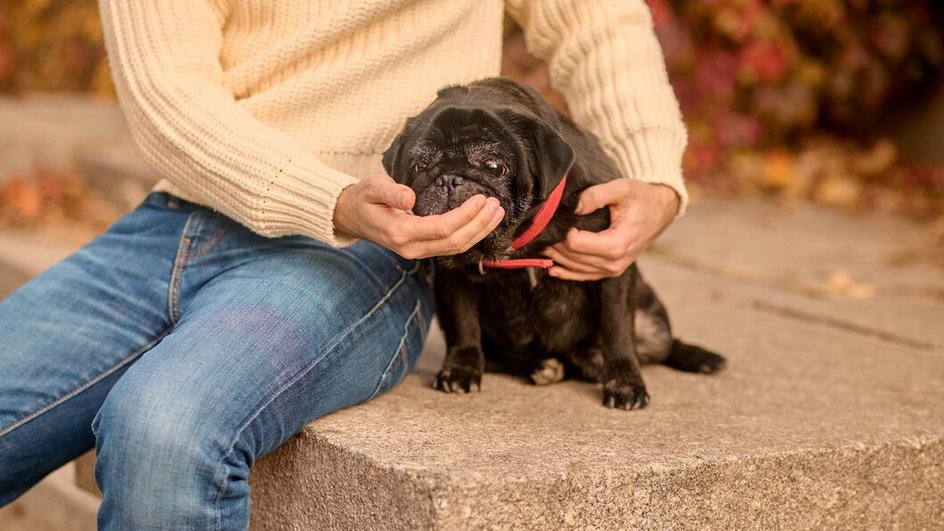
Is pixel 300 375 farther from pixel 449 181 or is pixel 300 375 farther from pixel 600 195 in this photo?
pixel 600 195

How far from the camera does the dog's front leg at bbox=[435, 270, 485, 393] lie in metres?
2.65

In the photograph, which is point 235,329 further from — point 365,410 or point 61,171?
point 61,171

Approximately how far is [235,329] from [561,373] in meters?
0.99

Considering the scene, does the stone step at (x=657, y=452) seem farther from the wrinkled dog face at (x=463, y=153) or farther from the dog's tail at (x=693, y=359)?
the wrinkled dog face at (x=463, y=153)

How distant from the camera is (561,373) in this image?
2.83 metres

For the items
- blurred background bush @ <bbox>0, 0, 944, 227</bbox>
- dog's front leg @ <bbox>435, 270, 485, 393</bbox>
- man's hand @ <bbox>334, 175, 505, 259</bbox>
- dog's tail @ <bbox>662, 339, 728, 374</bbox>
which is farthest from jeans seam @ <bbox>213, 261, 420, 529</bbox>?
blurred background bush @ <bbox>0, 0, 944, 227</bbox>

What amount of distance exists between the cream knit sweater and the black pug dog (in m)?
0.18

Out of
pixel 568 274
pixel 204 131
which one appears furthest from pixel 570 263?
pixel 204 131

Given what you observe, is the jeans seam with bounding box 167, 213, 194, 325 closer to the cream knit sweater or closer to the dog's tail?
the cream knit sweater

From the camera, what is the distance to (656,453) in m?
2.21

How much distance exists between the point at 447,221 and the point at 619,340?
77 centimetres

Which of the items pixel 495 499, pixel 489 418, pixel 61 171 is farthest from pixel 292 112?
pixel 61 171

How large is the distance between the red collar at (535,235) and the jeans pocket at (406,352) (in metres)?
0.20

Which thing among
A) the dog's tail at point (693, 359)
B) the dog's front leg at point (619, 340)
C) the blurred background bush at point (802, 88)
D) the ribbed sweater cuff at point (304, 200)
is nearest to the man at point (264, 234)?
the ribbed sweater cuff at point (304, 200)
